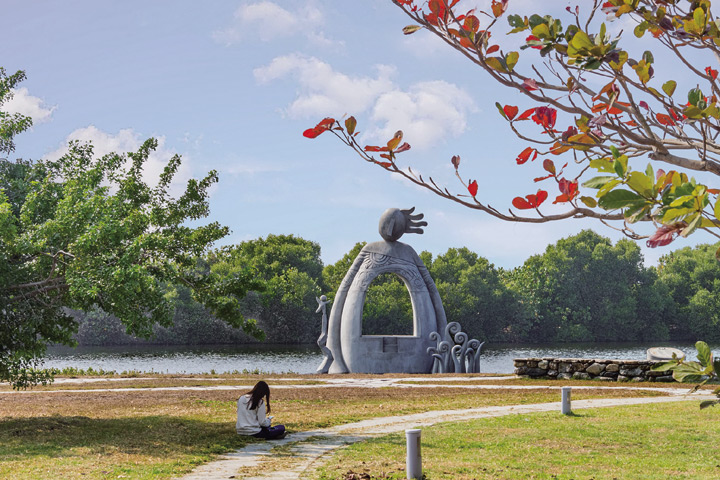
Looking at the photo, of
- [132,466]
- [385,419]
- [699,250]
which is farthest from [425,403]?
[699,250]

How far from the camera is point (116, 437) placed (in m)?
12.1

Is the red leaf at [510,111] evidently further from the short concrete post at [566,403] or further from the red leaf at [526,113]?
the short concrete post at [566,403]

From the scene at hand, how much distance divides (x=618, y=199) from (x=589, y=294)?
242ft

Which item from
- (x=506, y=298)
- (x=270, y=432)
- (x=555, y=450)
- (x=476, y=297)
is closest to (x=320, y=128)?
(x=555, y=450)

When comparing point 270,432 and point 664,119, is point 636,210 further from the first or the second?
point 270,432

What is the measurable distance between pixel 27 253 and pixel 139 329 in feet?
8.48

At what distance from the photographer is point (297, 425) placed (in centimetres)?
1328

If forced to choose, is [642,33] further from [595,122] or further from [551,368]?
[551,368]

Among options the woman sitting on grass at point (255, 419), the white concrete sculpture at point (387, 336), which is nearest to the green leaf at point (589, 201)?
the woman sitting on grass at point (255, 419)

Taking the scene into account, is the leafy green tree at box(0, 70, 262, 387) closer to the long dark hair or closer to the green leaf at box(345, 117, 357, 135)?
the long dark hair

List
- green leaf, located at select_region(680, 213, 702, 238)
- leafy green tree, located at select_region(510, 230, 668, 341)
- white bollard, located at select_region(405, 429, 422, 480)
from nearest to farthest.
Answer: green leaf, located at select_region(680, 213, 702, 238)
white bollard, located at select_region(405, 429, 422, 480)
leafy green tree, located at select_region(510, 230, 668, 341)

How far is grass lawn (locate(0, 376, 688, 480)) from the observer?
10.1m

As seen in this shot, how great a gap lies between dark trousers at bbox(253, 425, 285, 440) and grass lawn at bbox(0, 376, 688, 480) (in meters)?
0.32

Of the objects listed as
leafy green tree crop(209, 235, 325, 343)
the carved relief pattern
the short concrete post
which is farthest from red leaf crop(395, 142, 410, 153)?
leafy green tree crop(209, 235, 325, 343)
